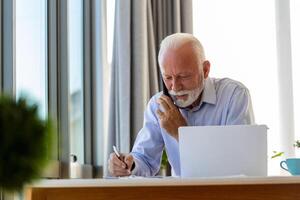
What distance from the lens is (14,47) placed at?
2289mm

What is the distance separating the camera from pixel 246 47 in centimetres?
391

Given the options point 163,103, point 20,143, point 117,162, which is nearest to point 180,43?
point 163,103

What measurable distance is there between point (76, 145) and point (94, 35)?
750mm

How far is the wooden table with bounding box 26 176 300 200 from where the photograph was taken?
132 cm

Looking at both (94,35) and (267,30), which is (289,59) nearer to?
(267,30)

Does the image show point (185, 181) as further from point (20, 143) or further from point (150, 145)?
point (20, 143)

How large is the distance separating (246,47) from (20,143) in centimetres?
388

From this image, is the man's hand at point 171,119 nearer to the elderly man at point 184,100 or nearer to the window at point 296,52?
the elderly man at point 184,100

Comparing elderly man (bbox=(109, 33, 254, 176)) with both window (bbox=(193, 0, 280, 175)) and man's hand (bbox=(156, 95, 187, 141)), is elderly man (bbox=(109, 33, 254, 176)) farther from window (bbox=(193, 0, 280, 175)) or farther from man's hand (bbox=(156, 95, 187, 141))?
window (bbox=(193, 0, 280, 175))

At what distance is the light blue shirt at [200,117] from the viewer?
2.24 meters

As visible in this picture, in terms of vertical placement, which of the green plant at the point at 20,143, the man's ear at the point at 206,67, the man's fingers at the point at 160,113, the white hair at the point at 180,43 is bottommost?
the green plant at the point at 20,143

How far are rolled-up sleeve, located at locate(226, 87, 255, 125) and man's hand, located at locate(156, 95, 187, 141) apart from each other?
195mm

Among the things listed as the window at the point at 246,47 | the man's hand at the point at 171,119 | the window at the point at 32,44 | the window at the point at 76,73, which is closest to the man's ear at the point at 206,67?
the man's hand at the point at 171,119

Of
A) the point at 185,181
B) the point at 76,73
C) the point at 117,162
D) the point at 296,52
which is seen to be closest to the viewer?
the point at 185,181
